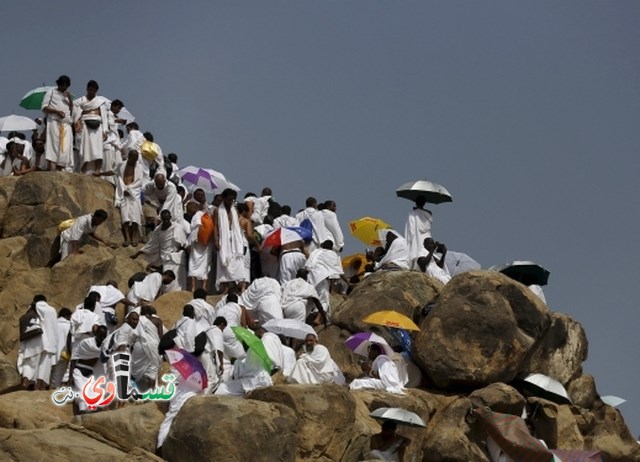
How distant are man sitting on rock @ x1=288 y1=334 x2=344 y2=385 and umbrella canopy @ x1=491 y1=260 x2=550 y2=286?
4.94 metres

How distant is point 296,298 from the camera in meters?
29.3

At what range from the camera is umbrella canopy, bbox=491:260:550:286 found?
3072 cm

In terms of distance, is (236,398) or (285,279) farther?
(285,279)

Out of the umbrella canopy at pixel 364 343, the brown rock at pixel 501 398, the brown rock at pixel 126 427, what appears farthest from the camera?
the umbrella canopy at pixel 364 343

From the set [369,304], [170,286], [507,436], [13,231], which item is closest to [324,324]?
[369,304]

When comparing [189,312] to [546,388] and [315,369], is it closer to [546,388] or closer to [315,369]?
[315,369]

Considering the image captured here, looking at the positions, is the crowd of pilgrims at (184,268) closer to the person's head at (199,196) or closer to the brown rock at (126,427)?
the person's head at (199,196)

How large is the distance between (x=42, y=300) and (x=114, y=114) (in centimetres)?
781

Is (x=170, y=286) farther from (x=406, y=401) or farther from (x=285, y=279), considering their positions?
(x=406, y=401)

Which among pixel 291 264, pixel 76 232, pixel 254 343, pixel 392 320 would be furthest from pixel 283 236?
pixel 254 343

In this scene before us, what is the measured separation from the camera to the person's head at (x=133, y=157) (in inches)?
1270

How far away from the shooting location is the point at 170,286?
30.7 m

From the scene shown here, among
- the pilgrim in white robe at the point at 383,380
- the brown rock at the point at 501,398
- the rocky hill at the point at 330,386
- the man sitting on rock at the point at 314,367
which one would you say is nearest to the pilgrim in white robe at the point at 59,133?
the rocky hill at the point at 330,386

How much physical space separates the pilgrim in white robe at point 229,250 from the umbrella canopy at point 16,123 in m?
6.39
